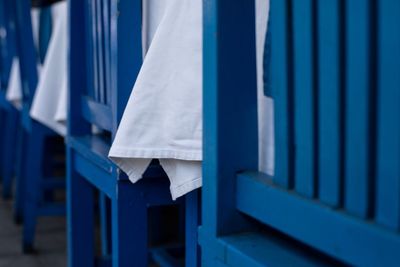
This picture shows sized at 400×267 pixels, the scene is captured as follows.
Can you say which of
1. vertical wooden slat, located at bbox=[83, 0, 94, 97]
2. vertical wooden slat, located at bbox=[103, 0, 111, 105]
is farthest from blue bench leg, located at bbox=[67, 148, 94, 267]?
vertical wooden slat, located at bbox=[103, 0, 111, 105]

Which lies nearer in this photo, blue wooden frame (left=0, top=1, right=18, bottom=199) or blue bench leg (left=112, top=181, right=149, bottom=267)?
blue bench leg (left=112, top=181, right=149, bottom=267)

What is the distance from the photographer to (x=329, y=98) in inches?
28.1

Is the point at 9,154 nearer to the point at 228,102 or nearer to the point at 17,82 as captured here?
the point at 17,82

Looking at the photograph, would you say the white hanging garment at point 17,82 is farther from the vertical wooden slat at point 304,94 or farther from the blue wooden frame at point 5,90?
the vertical wooden slat at point 304,94

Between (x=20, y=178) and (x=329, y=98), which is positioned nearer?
(x=329, y=98)

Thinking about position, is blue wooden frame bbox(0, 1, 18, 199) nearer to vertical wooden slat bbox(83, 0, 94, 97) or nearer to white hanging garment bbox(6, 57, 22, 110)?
white hanging garment bbox(6, 57, 22, 110)

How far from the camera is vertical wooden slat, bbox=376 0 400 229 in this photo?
2.03ft

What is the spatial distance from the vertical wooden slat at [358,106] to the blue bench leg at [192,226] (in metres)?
0.62

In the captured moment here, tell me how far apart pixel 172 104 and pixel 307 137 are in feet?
1.30

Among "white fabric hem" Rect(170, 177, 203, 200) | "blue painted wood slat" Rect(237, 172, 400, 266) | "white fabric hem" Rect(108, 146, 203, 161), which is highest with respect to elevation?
"white fabric hem" Rect(108, 146, 203, 161)

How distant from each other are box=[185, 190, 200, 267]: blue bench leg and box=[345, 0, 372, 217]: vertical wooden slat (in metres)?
0.62

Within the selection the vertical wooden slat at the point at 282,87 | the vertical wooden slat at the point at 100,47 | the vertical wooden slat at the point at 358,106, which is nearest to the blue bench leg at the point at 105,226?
the vertical wooden slat at the point at 100,47

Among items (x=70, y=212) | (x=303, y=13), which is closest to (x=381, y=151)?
(x=303, y=13)

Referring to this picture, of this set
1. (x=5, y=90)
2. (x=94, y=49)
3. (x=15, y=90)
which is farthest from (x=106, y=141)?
(x=5, y=90)
